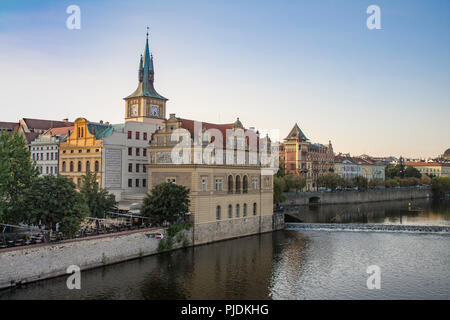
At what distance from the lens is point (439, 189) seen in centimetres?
14638

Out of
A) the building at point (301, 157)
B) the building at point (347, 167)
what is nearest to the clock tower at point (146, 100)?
the building at point (301, 157)

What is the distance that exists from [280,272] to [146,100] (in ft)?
143

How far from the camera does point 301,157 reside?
12781 centimetres

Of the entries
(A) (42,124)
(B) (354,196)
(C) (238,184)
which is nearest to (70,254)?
(C) (238,184)

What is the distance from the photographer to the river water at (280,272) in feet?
106

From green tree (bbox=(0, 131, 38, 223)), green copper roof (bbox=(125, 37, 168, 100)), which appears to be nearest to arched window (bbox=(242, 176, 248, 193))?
green tree (bbox=(0, 131, 38, 223))

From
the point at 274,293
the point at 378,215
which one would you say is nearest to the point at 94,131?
the point at 274,293

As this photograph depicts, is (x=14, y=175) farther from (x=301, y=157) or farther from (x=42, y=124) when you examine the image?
(x=301, y=157)

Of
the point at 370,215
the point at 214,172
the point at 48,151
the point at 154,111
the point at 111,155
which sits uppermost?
the point at 154,111

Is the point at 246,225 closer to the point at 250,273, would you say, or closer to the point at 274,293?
the point at 250,273

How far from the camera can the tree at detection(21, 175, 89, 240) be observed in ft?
116

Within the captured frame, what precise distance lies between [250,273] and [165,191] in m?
12.5

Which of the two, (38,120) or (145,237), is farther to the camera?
(38,120)

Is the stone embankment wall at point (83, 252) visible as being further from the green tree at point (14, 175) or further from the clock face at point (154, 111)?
the clock face at point (154, 111)
